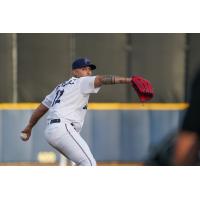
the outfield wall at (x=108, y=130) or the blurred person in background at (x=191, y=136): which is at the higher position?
the blurred person in background at (x=191, y=136)

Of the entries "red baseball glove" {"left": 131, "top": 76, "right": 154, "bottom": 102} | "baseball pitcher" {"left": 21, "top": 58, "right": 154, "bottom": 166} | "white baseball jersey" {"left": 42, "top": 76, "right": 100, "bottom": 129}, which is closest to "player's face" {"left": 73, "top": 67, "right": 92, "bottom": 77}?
"baseball pitcher" {"left": 21, "top": 58, "right": 154, "bottom": 166}

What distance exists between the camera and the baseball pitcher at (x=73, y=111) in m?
4.11

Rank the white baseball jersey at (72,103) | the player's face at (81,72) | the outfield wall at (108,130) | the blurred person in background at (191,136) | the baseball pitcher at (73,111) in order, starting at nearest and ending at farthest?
the blurred person in background at (191,136) < the baseball pitcher at (73,111) < the white baseball jersey at (72,103) < the player's face at (81,72) < the outfield wall at (108,130)

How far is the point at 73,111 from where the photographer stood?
4281mm

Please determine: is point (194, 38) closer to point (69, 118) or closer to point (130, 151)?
point (130, 151)

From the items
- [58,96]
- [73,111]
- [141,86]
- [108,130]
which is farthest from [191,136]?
[108,130]

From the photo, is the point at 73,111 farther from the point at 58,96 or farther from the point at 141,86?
the point at 141,86

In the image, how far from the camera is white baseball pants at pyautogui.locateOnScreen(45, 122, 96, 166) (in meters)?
4.11

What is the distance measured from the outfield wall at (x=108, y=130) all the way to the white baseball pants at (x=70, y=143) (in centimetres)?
254

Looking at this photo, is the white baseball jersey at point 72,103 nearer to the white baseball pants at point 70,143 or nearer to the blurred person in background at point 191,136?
the white baseball pants at point 70,143

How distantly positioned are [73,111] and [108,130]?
2534 mm

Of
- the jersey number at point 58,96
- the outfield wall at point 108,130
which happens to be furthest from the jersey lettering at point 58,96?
the outfield wall at point 108,130

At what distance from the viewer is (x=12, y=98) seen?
6.77 meters

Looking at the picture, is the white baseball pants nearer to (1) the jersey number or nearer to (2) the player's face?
(1) the jersey number
